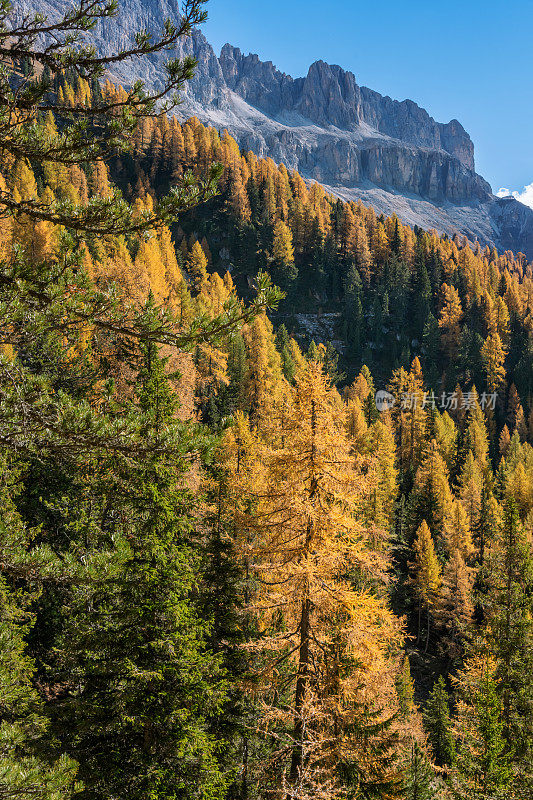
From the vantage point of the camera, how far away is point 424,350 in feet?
256

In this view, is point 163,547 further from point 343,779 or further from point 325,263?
point 325,263

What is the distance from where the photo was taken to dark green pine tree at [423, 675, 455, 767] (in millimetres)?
24578

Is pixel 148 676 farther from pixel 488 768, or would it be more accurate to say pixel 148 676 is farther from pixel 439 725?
pixel 439 725

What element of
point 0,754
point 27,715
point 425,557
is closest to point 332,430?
point 0,754

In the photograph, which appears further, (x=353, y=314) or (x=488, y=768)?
(x=353, y=314)

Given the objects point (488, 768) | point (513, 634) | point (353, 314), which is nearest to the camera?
point (488, 768)

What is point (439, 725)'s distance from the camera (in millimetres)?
25391

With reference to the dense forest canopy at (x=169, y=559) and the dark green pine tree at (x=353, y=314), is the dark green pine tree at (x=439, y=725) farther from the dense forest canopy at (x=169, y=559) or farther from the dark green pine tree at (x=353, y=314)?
the dark green pine tree at (x=353, y=314)

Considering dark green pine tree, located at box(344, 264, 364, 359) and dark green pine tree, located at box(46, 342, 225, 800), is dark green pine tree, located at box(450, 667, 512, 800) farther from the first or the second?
dark green pine tree, located at box(344, 264, 364, 359)

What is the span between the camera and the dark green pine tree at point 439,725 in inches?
968
